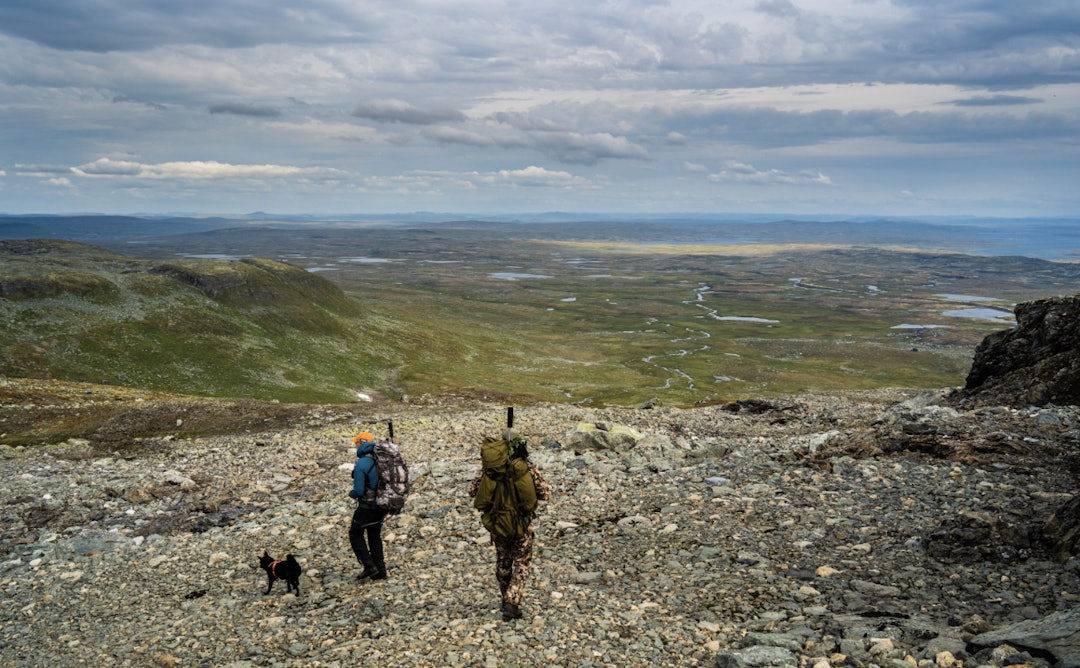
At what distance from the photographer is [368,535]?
14203 millimetres

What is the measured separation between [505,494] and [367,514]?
386cm

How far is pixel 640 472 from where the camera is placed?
21750mm

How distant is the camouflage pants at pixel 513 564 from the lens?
472 inches

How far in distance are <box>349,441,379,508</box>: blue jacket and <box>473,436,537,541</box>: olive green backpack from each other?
3062 millimetres

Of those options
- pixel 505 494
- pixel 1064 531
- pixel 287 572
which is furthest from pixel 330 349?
pixel 1064 531

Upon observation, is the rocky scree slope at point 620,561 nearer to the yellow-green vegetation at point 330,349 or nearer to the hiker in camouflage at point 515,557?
the hiker in camouflage at point 515,557

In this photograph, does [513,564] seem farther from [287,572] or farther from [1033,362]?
[1033,362]

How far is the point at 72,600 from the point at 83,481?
1235cm

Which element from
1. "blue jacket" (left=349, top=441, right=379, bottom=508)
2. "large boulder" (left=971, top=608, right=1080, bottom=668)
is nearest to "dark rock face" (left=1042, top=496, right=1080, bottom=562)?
"large boulder" (left=971, top=608, right=1080, bottom=668)

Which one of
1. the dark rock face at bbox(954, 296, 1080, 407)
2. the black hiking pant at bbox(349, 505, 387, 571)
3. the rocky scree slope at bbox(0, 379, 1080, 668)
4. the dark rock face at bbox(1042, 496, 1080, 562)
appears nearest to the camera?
the rocky scree slope at bbox(0, 379, 1080, 668)

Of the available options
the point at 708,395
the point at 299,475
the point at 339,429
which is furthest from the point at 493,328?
the point at 299,475

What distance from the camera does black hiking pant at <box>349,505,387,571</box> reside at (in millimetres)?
13977

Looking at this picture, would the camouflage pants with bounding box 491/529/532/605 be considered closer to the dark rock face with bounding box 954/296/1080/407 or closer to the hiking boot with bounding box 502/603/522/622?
the hiking boot with bounding box 502/603/522/622

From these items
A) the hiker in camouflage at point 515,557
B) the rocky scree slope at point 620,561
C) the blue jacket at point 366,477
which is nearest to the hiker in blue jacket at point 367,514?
the blue jacket at point 366,477
